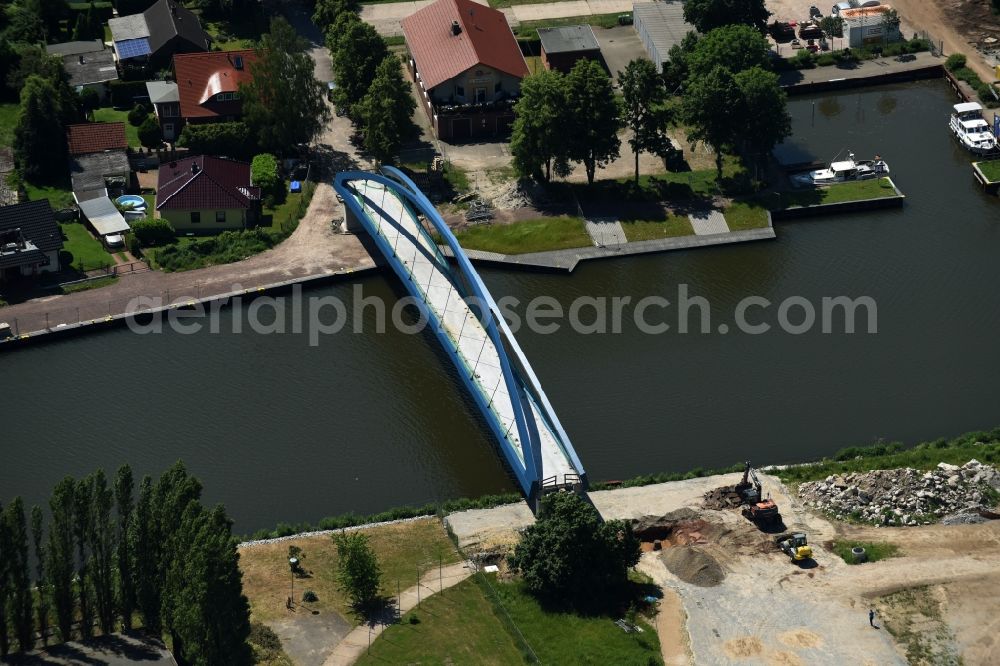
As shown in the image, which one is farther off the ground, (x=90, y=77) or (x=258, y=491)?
(x=90, y=77)

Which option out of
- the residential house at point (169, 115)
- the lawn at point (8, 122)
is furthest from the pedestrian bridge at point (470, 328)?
the lawn at point (8, 122)

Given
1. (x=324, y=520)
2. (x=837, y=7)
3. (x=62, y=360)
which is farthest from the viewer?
(x=837, y=7)

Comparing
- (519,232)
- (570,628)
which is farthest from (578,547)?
(519,232)

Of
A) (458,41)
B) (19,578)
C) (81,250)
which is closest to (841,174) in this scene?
Answer: (458,41)

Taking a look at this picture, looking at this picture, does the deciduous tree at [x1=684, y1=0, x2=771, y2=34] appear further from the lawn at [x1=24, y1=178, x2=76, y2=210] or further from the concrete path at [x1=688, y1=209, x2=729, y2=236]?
the lawn at [x1=24, y1=178, x2=76, y2=210]

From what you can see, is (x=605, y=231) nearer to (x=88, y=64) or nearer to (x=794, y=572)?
(x=794, y=572)

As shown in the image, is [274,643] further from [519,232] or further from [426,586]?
[519,232]
